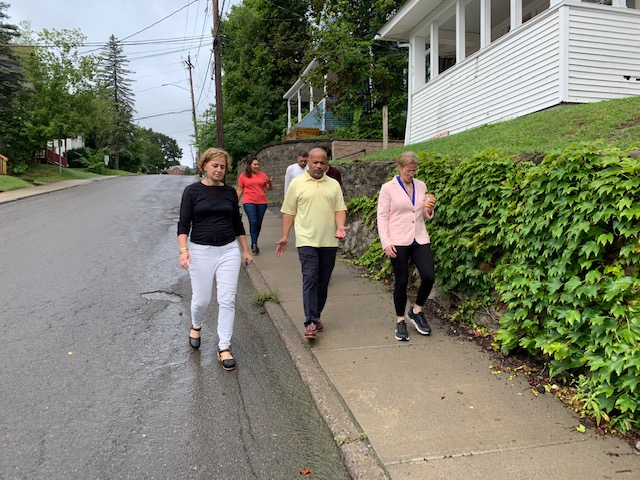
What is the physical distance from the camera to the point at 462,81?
1155 cm

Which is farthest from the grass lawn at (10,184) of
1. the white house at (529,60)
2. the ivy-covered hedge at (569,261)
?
the ivy-covered hedge at (569,261)

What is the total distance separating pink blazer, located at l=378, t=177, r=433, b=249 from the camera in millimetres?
4270

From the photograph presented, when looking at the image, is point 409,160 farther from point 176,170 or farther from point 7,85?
point 176,170

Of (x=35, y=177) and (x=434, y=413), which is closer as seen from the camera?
(x=434, y=413)

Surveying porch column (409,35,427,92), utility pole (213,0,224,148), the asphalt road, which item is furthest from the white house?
utility pole (213,0,224,148)

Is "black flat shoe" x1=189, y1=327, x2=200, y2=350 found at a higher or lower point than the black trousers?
lower

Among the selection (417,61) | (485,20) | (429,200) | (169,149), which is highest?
(169,149)

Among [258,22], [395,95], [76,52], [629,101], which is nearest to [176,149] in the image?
[76,52]

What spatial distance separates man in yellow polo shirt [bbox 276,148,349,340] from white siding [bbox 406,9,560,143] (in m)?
6.22

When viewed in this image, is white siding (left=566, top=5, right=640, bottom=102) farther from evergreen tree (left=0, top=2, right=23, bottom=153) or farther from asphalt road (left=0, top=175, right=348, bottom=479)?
evergreen tree (left=0, top=2, right=23, bottom=153)

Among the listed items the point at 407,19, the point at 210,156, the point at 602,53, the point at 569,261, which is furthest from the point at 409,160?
the point at 407,19

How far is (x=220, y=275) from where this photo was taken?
3.96m

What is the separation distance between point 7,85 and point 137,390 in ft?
98.5

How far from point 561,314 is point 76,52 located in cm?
3570
